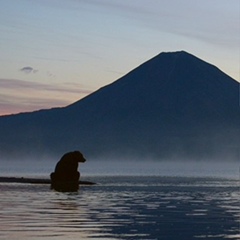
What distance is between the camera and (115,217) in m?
36.4

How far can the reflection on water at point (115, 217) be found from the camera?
99.0 feet

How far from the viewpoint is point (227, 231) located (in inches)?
1236

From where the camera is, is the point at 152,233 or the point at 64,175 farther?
the point at 64,175

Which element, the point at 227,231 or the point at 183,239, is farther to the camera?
the point at 227,231

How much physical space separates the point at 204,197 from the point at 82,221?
64.0 ft

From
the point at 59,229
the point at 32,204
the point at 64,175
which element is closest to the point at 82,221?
the point at 59,229

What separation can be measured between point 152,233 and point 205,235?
1667 mm

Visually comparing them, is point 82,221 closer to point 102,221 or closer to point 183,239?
point 102,221

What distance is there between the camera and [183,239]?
29.1 metres

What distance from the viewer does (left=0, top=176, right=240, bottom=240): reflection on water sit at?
3017 cm

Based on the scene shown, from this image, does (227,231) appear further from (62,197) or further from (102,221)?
(62,197)

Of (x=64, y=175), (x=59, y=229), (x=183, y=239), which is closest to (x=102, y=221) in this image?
(x=59, y=229)

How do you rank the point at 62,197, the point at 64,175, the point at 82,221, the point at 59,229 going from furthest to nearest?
the point at 64,175 → the point at 62,197 → the point at 82,221 → the point at 59,229

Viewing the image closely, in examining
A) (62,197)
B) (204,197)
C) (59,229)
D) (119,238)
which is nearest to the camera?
(119,238)
